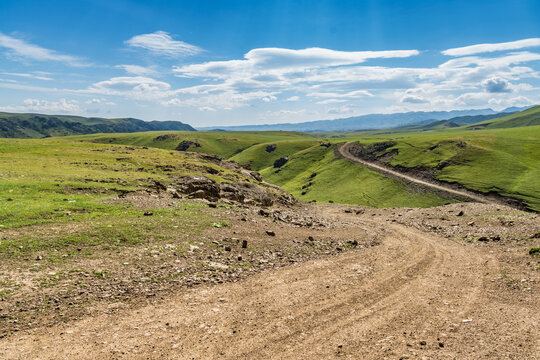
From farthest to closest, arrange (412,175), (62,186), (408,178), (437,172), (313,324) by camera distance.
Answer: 1. (412,175)
2. (408,178)
3. (437,172)
4. (62,186)
5. (313,324)

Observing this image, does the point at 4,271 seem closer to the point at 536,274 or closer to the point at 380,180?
the point at 536,274

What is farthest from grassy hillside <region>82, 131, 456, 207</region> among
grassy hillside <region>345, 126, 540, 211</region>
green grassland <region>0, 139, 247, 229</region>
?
green grassland <region>0, 139, 247, 229</region>

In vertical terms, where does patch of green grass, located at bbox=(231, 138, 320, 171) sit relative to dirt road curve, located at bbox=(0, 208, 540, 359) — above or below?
above

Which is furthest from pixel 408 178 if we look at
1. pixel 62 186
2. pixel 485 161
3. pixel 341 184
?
pixel 62 186

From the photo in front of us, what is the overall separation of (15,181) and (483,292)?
43073 mm

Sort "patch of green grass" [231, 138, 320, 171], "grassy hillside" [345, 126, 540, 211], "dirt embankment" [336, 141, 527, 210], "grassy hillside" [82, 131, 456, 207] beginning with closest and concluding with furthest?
"dirt embankment" [336, 141, 527, 210]
"grassy hillside" [345, 126, 540, 211]
"grassy hillside" [82, 131, 456, 207]
"patch of green grass" [231, 138, 320, 171]

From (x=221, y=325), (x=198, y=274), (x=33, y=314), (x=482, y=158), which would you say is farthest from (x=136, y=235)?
(x=482, y=158)

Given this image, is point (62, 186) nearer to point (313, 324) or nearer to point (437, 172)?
point (313, 324)

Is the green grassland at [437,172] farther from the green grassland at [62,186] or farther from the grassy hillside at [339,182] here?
the green grassland at [62,186]

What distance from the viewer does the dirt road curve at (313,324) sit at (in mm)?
10641

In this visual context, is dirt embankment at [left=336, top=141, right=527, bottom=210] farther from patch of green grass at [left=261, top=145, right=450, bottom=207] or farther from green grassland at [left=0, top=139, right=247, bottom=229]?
green grassland at [left=0, top=139, right=247, bottom=229]

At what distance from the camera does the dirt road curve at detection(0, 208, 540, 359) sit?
1064 centimetres

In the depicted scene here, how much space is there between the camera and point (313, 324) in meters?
12.7

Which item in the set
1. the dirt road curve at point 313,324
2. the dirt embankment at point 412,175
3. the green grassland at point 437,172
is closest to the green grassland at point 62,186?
the dirt road curve at point 313,324
